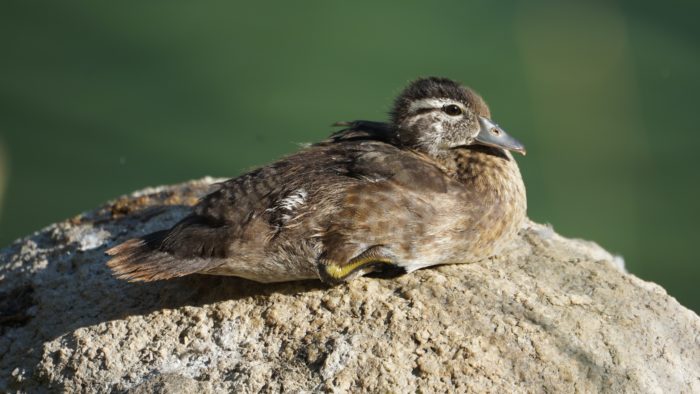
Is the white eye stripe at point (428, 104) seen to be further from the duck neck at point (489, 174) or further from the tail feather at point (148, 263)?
the tail feather at point (148, 263)

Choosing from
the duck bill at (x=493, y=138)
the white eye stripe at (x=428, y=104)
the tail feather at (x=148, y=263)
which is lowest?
the tail feather at (x=148, y=263)

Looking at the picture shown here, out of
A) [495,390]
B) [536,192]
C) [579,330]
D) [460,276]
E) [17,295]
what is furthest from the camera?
[536,192]

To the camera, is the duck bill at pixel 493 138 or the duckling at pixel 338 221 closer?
Result: the duckling at pixel 338 221

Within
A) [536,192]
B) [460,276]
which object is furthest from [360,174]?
[536,192]

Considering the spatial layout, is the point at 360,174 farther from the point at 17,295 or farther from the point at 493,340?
the point at 17,295

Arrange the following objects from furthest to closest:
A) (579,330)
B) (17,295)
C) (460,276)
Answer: (17,295) < (460,276) < (579,330)

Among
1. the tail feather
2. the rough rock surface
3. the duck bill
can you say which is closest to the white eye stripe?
the duck bill

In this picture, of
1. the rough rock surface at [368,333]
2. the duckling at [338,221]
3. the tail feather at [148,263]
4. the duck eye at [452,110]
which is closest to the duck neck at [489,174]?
the duckling at [338,221]

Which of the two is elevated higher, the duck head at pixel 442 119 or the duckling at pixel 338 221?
the duck head at pixel 442 119

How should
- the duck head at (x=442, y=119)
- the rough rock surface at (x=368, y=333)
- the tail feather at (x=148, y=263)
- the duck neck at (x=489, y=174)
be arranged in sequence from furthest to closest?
the duck head at (x=442, y=119)
the duck neck at (x=489, y=174)
the tail feather at (x=148, y=263)
the rough rock surface at (x=368, y=333)
